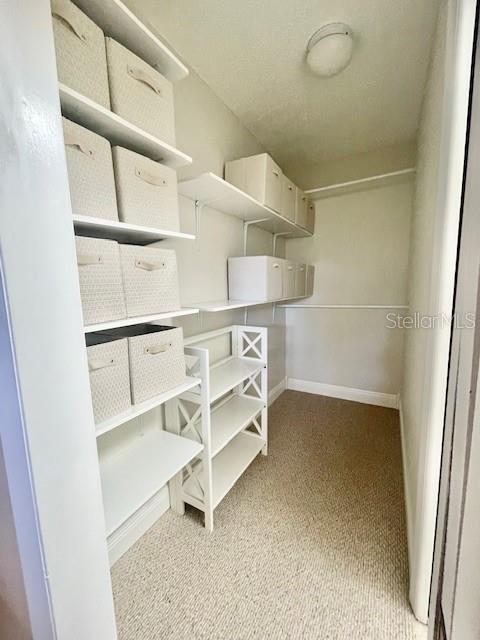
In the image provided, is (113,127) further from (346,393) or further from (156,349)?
(346,393)

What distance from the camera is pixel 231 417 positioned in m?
1.79

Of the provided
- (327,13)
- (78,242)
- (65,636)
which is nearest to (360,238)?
(327,13)

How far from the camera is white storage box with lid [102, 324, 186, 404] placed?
1005mm

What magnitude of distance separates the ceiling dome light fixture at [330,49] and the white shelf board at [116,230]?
127cm

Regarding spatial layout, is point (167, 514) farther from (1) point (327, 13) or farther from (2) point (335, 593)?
(1) point (327, 13)

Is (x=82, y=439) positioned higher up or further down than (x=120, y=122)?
further down

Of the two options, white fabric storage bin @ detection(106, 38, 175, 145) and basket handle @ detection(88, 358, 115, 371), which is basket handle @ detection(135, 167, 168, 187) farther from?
basket handle @ detection(88, 358, 115, 371)

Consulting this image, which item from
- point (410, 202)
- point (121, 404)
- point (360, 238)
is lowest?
point (121, 404)

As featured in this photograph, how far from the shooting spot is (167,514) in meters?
1.52

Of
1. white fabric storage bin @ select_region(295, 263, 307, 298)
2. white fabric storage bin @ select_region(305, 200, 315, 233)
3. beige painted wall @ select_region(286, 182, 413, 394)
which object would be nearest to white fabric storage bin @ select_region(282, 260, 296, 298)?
white fabric storage bin @ select_region(295, 263, 307, 298)

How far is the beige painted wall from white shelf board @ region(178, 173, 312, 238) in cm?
65

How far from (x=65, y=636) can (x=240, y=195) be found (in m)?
1.86

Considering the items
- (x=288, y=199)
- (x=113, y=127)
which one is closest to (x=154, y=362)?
(x=113, y=127)

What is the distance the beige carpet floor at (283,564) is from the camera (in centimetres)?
101
